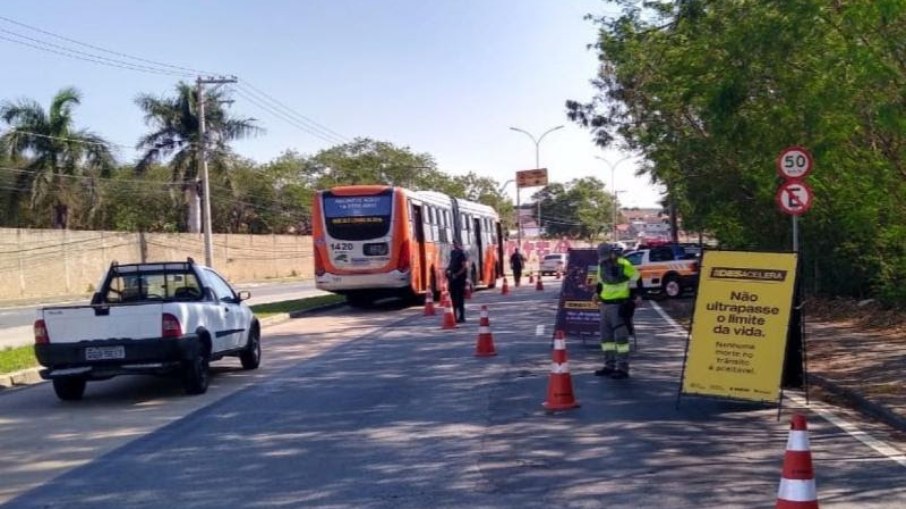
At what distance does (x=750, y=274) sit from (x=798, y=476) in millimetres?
5708

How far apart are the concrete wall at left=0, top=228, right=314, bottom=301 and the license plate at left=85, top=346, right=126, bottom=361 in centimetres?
3244

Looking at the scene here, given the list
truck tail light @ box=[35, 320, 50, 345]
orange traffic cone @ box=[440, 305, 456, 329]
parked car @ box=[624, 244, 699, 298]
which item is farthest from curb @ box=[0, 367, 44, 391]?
parked car @ box=[624, 244, 699, 298]

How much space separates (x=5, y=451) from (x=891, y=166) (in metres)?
11.9

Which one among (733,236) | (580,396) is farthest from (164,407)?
(733,236)

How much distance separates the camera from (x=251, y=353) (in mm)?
16016

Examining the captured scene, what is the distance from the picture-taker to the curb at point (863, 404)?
33.7 ft

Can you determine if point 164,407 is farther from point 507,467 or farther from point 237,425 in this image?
point 507,467

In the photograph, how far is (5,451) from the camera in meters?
9.88

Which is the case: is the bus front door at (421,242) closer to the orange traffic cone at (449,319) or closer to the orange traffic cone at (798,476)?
the orange traffic cone at (449,319)

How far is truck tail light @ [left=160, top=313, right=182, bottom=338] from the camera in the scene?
12670 mm

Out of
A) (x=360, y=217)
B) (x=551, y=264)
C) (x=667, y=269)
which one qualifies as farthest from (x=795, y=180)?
(x=551, y=264)

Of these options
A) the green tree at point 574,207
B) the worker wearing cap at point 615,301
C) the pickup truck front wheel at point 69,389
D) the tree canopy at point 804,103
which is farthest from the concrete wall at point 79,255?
the green tree at point 574,207

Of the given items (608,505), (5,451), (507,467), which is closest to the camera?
(608,505)

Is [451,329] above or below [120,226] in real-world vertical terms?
below
